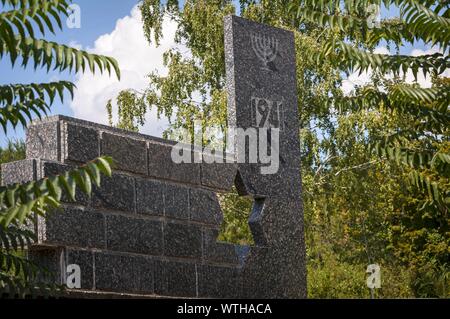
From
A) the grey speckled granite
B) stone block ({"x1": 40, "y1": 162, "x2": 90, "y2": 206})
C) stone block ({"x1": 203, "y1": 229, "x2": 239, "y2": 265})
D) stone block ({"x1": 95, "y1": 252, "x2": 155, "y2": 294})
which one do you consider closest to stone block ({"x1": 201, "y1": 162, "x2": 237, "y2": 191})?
the grey speckled granite

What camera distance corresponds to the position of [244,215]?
2328 cm

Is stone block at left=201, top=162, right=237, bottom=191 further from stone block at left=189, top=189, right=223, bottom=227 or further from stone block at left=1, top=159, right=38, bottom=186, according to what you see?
stone block at left=1, top=159, right=38, bottom=186

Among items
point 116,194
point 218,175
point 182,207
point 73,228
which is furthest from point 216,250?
point 73,228

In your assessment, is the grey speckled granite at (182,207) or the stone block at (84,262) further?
the grey speckled granite at (182,207)

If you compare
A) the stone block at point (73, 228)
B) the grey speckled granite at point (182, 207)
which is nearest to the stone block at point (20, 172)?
the grey speckled granite at point (182, 207)

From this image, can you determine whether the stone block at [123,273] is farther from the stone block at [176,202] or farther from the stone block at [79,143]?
the stone block at [79,143]

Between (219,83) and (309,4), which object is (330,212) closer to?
(219,83)

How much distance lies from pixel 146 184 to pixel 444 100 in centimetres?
291

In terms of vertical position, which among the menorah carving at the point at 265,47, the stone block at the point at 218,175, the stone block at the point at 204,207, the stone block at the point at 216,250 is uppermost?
the menorah carving at the point at 265,47

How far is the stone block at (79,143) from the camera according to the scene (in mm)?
7977

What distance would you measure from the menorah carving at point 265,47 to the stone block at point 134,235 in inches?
93.6

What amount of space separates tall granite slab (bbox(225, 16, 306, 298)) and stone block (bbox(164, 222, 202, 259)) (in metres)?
0.69

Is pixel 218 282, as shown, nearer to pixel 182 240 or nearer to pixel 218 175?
pixel 182 240
